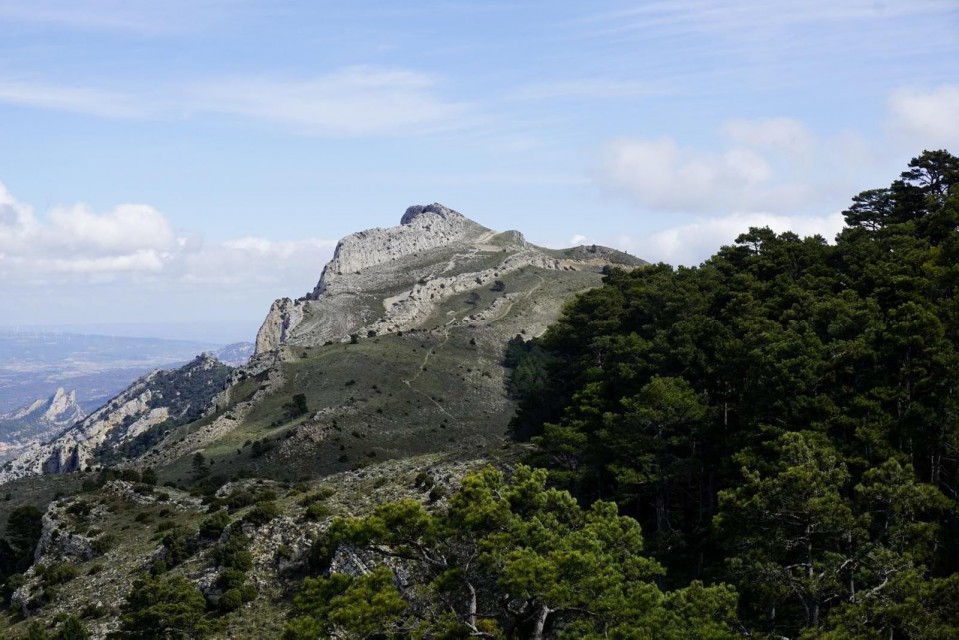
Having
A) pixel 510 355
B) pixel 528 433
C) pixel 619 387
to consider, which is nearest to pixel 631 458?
pixel 619 387

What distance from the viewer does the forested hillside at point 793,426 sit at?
98.9 feet

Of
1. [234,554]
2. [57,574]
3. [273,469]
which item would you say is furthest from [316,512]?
[273,469]

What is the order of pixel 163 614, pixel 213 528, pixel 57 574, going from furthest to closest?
pixel 57 574
pixel 213 528
pixel 163 614

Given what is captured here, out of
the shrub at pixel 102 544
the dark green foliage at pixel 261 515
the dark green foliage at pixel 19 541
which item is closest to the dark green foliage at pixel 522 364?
the dark green foliage at pixel 19 541

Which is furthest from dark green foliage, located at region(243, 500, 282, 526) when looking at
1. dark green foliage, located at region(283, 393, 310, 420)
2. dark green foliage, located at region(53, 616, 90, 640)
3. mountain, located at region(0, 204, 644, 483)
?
dark green foliage, located at region(283, 393, 310, 420)

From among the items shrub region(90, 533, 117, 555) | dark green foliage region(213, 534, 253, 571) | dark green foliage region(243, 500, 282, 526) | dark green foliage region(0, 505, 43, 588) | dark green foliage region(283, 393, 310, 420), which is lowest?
dark green foliage region(0, 505, 43, 588)

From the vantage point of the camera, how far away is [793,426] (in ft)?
133

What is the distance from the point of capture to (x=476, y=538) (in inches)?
1305

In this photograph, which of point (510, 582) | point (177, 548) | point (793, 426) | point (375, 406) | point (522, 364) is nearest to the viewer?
point (510, 582)

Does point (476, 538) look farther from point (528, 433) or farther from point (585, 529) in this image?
point (528, 433)

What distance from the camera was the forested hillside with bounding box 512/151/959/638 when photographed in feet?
98.9

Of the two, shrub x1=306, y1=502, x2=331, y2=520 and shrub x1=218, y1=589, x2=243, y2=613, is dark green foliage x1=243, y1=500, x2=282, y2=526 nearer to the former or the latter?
shrub x1=306, y1=502, x2=331, y2=520

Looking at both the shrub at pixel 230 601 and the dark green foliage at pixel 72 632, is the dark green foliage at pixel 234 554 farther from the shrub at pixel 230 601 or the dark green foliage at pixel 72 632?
the dark green foliage at pixel 72 632

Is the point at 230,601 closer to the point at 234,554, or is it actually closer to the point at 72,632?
the point at 234,554
